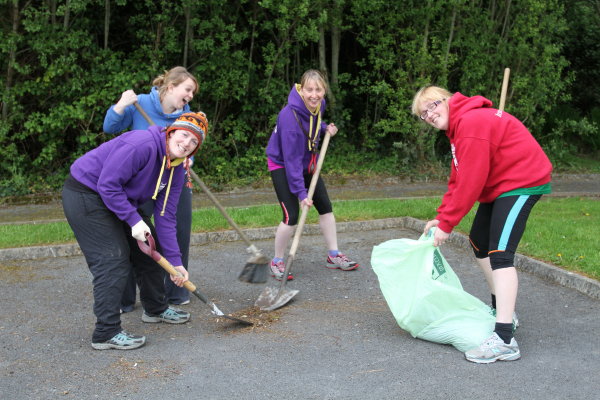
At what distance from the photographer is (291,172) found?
5383 millimetres

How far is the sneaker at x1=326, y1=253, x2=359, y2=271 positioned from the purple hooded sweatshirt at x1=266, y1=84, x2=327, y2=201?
722 millimetres

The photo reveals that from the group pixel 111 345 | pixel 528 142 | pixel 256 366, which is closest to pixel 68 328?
pixel 111 345

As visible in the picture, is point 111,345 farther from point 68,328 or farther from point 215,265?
point 215,265

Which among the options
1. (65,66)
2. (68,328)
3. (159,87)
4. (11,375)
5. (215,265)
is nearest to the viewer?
(11,375)

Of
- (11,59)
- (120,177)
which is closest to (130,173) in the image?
(120,177)

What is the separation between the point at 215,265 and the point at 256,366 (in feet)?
7.79

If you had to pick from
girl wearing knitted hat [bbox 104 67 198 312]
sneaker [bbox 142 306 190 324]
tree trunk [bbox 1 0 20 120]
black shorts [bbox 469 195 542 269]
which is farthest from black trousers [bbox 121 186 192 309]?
tree trunk [bbox 1 0 20 120]

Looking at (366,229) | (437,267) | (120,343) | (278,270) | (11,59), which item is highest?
(11,59)

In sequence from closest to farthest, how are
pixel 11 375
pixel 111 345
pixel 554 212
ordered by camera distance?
pixel 11 375 < pixel 111 345 < pixel 554 212

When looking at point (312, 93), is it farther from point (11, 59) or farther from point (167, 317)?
point (11, 59)

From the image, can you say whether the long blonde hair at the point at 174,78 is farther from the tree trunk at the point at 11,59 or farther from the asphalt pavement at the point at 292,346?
the tree trunk at the point at 11,59

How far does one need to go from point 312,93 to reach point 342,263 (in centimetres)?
150

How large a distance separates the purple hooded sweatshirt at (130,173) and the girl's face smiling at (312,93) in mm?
1535

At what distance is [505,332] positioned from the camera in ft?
12.6
